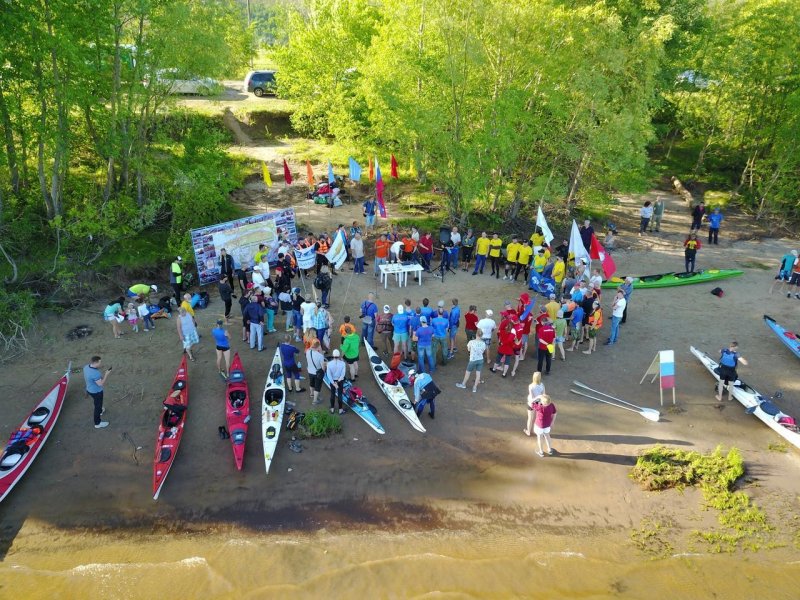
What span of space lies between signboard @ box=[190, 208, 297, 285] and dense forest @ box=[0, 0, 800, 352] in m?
1.97

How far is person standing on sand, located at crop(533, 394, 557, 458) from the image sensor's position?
10039 millimetres

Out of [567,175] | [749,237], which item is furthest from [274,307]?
[749,237]

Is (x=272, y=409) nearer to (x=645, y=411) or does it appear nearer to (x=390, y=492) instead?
(x=390, y=492)

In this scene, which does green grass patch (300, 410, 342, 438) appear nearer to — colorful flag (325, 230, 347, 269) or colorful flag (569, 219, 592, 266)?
colorful flag (325, 230, 347, 269)

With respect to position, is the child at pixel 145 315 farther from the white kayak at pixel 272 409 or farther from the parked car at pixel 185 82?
the parked car at pixel 185 82

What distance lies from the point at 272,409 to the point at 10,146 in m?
11.6

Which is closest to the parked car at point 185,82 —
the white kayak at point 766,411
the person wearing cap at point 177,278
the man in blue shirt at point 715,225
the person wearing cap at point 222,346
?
the person wearing cap at point 177,278

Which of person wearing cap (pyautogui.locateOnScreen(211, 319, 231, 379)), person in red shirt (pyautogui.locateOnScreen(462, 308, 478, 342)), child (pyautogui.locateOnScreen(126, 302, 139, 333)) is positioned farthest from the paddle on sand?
child (pyautogui.locateOnScreen(126, 302, 139, 333))

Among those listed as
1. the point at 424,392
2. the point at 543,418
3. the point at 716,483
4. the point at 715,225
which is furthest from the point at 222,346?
the point at 715,225

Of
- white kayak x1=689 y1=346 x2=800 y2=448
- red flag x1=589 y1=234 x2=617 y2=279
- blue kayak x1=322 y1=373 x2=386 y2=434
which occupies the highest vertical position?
red flag x1=589 y1=234 x2=617 y2=279

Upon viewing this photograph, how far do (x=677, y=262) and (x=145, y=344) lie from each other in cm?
1798

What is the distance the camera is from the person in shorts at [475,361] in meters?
11.9

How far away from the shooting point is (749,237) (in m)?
22.0

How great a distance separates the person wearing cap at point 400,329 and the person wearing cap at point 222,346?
3.89 meters
